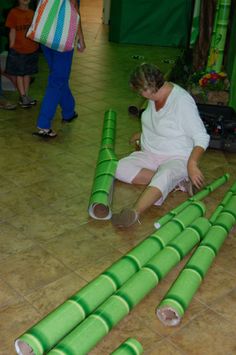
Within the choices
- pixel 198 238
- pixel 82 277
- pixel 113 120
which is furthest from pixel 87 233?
pixel 113 120

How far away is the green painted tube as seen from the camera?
1648 millimetres

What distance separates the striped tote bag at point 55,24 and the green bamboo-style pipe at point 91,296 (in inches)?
65.3

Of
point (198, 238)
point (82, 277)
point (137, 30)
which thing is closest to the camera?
point (82, 277)

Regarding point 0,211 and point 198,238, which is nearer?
point 198,238

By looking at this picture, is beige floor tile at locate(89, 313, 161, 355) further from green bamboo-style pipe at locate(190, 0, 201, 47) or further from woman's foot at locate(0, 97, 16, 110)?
green bamboo-style pipe at locate(190, 0, 201, 47)

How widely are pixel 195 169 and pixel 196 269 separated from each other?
699mm

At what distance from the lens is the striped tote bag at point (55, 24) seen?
3.39 meters

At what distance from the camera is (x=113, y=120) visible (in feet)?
12.3

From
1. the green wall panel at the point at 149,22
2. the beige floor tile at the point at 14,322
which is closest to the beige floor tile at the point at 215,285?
the beige floor tile at the point at 14,322

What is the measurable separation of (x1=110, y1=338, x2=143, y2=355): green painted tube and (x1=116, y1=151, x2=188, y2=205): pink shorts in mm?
1131

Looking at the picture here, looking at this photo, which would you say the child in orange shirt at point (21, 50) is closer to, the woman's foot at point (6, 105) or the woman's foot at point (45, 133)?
the woman's foot at point (6, 105)

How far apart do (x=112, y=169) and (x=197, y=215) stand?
0.63 m

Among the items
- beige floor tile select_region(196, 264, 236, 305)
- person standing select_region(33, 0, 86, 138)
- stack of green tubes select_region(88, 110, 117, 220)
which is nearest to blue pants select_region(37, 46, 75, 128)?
person standing select_region(33, 0, 86, 138)

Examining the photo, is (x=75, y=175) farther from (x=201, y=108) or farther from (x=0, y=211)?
(x=201, y=108)
